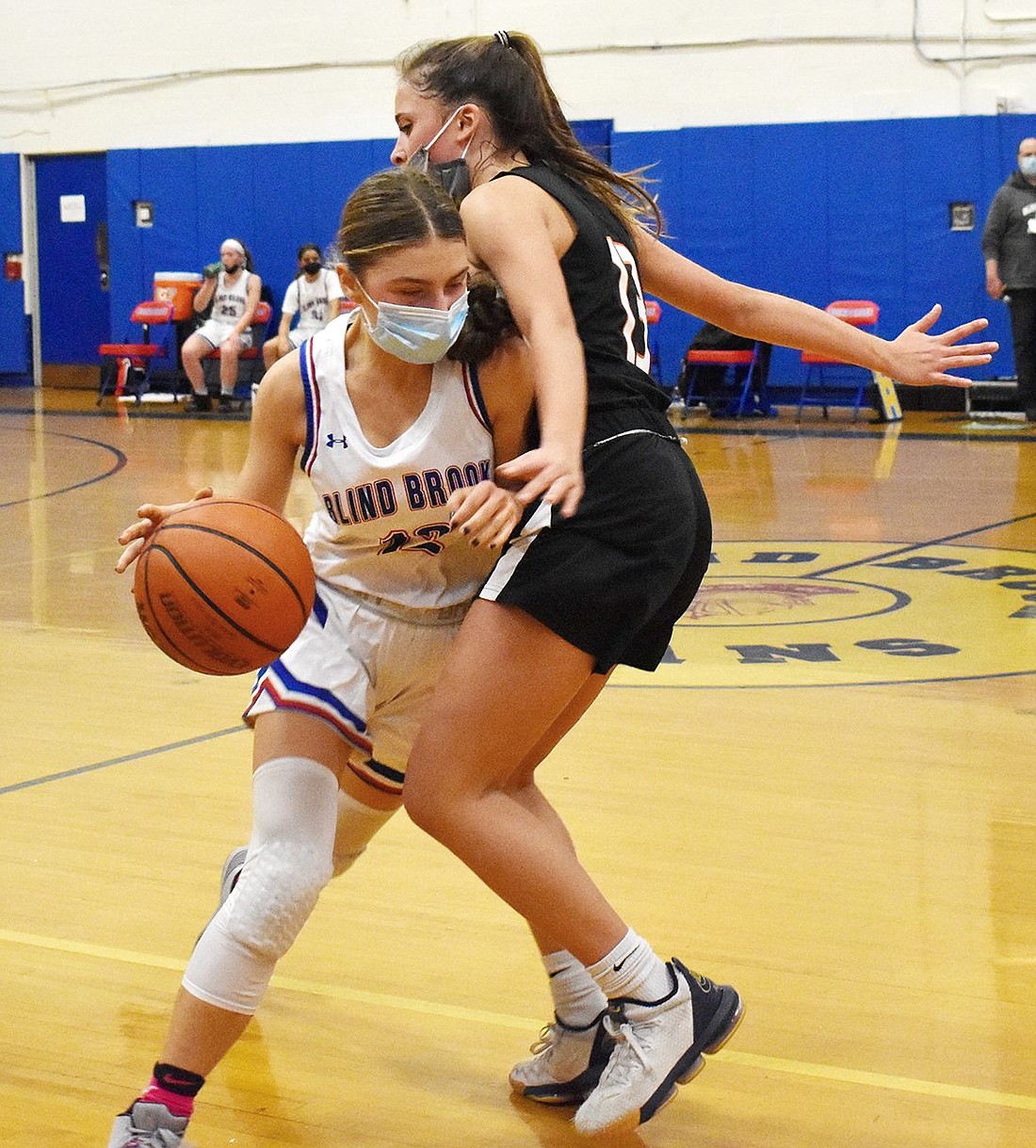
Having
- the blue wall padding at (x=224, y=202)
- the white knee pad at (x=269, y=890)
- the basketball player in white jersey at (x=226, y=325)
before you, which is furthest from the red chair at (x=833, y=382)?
the white knee pad at (x=269, y=890)

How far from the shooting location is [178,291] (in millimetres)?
15344

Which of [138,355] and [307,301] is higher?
[307,301]

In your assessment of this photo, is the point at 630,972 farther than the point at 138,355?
No

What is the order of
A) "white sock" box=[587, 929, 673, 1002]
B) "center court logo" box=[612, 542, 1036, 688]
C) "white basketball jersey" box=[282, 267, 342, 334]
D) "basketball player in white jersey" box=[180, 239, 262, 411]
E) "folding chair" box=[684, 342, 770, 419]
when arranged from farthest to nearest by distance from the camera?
"basketball player in white jersey" box=[180, 239, 262, 411] → "white basketball jersey" box=[282, 267, 342, 334] → "folding chair" box=[684, 342, 770, 419] → "center court logo" box=[612, 542, 1036, 688] → "white sock" box=[587, 929, 673, 1002]

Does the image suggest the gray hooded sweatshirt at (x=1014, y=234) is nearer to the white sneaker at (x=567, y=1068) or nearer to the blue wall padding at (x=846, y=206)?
the blue wall padding at (x=846, y=206)

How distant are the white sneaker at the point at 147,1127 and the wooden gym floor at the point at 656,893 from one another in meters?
0.10

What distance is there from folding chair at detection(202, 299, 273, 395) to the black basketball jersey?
12637 millimetres

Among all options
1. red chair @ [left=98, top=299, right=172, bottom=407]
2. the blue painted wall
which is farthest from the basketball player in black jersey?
red chair @ [left=98, top=299, right=172, bottom=407]

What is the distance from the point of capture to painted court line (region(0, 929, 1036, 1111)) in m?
2.22

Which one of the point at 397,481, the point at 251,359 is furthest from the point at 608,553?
the point at 251,359

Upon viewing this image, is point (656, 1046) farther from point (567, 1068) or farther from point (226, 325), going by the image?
point (226, 325)

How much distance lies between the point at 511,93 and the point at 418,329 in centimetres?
39

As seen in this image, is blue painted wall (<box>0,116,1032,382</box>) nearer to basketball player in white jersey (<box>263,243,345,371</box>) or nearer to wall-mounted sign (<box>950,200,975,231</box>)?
wall-mounted sign (<box>950,200,975,231</box>)

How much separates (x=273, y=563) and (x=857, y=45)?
1218cm
